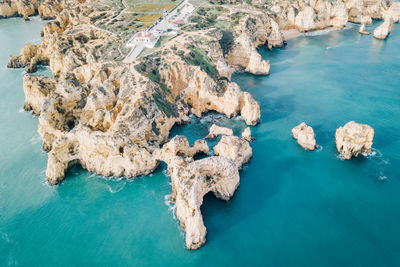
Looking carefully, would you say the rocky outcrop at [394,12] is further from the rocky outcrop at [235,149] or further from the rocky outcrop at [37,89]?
the rocky outcrop at [37,89]

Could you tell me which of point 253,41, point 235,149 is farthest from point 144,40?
point 235,149

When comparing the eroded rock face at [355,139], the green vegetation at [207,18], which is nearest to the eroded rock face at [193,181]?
the eroded rock face at [355,139]

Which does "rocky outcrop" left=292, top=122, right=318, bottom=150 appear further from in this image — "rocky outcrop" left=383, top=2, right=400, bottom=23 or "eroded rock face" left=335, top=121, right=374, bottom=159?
"rocky outcrop" left=383, top=2, right=400, bottom=23

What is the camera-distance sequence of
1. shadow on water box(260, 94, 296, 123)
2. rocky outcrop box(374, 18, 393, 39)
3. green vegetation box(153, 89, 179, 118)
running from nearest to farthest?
1. green vegetation box(153, 89, 179, 118)
2. shadow on water box(260, 94, 296, 123)
3. rocky outcrop box(374, 18, 393, 39)

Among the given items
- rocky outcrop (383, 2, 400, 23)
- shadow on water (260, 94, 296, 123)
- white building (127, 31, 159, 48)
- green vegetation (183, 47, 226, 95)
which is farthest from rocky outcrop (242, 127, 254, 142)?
rocky outcrop (383, 2, 400, 23)

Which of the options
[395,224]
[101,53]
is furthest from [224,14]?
[395,224]

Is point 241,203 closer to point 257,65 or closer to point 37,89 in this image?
point 257,65
